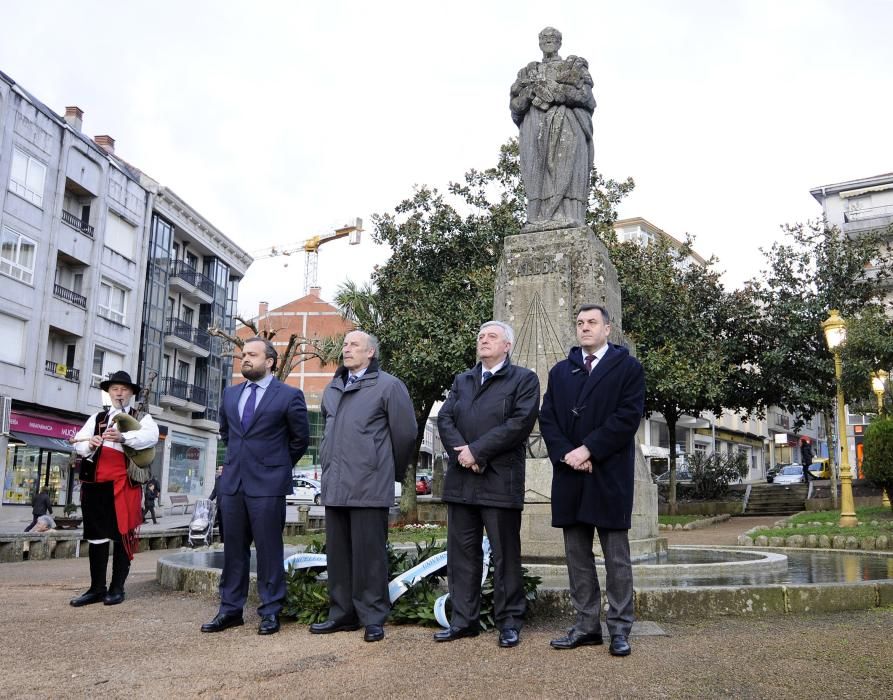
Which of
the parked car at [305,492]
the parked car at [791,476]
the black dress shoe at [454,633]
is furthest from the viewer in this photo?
the parked car at [791,476]

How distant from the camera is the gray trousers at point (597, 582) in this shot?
14.8 ft

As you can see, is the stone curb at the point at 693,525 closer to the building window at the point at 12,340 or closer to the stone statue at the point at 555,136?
the stone statue at the point at 555,136

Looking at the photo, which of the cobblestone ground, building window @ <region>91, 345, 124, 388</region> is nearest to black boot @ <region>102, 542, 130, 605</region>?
the cobblestone ground

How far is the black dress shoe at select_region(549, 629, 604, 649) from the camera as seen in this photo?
14.7 feet

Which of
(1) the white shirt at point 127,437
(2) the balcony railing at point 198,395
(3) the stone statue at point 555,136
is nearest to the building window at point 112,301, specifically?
(2) the balcony railing at point 198,395

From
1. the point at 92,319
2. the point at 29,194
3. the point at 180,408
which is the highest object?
the point at 29,194

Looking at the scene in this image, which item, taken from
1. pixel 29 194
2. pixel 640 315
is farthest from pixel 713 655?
pixel 29 194

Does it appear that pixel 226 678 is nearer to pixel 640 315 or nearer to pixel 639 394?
pixel 639 394

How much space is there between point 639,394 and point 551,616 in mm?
1755

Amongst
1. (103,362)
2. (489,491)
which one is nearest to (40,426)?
(103,362)

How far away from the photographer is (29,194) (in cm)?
2812

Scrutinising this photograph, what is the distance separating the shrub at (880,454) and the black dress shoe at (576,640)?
16.5 meters

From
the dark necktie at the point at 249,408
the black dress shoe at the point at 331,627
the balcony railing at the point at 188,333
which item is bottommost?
the black dress shoe at the point at 331,627

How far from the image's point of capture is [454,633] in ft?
15.7
